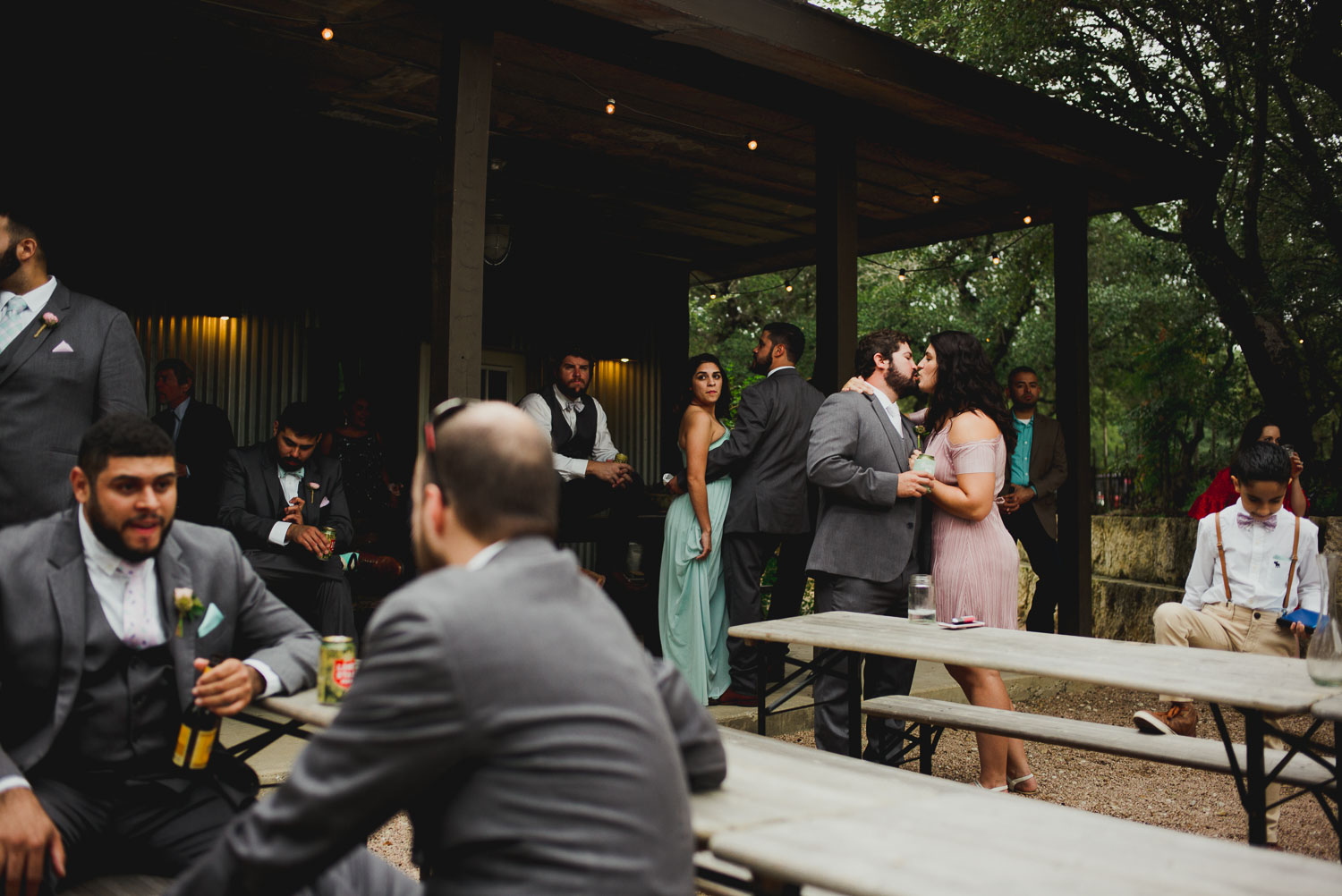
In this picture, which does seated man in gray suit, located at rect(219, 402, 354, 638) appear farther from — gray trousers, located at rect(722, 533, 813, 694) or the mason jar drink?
the mason jar drink

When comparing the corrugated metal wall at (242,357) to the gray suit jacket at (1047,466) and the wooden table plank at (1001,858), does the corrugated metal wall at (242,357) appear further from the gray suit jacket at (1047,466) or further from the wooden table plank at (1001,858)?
the wooden table plank at (1001,858)

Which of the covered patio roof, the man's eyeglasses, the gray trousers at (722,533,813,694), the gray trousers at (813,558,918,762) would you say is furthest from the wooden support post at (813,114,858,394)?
the man's eyeglasses

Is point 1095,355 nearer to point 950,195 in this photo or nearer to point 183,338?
point 950,195

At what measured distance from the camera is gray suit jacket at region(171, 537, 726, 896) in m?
1.42

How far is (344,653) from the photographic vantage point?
2.69 m

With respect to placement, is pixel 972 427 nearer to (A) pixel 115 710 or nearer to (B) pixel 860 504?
(B) pixel 860 504

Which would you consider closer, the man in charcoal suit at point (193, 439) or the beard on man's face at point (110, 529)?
the beard on man's face at point (110, 529)

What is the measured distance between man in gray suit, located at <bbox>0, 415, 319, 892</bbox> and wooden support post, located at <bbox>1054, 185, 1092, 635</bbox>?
5874 millimetres

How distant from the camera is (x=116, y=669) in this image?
101 inches

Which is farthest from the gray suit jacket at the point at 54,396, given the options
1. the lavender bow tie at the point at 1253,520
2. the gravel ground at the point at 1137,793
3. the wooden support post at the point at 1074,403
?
the wooden support post at the point at 1074,403

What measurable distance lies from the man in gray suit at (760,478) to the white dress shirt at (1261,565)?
2.04 m

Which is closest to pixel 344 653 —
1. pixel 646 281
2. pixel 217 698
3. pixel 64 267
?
pixel 217 698

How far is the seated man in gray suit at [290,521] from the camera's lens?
17.3ft

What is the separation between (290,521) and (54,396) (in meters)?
1.89
